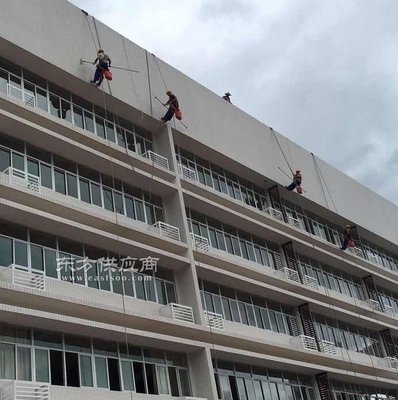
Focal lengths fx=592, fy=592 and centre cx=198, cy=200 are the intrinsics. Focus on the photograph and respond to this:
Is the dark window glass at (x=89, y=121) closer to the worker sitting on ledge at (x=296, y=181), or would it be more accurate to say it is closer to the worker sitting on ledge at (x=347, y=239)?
the worker sitting on ledge at (x=296, y=181)

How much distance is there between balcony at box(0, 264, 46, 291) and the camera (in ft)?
45.6

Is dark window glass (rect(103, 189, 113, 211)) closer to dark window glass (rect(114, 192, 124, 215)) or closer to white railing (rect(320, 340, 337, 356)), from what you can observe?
dark window glass (rect(114, 192, 124, 215))

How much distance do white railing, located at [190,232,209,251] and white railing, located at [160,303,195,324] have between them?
96.2 inches

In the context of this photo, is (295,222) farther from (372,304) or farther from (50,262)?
(50,262)

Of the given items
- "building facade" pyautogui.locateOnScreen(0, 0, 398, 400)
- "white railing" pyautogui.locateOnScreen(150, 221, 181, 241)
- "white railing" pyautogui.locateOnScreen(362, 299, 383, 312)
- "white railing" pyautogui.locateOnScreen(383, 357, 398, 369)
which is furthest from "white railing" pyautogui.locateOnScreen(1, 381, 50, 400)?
"white railing" pyautogui.locateOnScreen(362, 299, 383, 312)

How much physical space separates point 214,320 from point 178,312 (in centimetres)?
165

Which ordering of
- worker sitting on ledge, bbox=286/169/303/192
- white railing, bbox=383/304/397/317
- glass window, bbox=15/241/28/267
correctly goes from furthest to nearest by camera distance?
white railing, bbox=383/304/397/317
worker sitting on ledge, bbox=286/169/303/192
glass window, bbox=15/241/28/267

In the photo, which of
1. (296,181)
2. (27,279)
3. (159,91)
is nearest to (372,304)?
(296,181)

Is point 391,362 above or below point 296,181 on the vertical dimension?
below

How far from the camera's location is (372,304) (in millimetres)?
28703

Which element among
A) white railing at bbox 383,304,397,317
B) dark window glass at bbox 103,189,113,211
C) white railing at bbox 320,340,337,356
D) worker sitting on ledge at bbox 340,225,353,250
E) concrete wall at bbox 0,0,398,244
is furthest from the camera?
white railing at bbox 383,304,397,317

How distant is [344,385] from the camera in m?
24.2

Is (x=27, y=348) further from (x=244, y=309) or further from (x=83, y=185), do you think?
(x=244, y=309)

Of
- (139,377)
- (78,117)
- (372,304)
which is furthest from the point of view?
(372,304)
